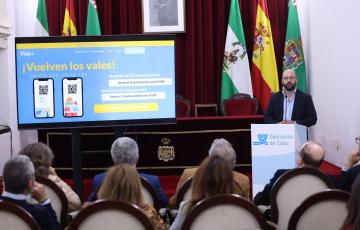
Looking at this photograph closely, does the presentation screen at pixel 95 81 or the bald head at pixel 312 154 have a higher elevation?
the presentation screen at pixel 95 81

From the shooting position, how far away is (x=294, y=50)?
866 centimetres

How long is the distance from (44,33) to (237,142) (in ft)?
13.2

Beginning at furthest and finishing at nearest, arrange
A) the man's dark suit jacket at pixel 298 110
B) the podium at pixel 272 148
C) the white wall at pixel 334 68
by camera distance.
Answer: the white wall at pixel 334 68
the man's dark suit jacket at pixel 298 110
the podium at pixel 272 148

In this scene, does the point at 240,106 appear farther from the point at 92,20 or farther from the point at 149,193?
the point at 149,193

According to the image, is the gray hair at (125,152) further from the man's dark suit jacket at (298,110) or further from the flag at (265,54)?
the flag at (265,54)

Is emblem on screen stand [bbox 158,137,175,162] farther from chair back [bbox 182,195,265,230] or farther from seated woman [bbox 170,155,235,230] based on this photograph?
chair back [bbox 182,195,265,230]

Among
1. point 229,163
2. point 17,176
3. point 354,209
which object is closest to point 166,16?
point 229,163

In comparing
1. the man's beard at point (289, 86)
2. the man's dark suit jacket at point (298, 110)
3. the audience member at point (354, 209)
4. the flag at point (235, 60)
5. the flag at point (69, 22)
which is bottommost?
the audience member at point (354, 209)

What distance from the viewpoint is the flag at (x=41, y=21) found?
8.78 m

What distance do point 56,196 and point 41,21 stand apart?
19.5ft

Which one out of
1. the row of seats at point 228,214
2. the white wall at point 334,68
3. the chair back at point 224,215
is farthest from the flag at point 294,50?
the chair back at point 224,215

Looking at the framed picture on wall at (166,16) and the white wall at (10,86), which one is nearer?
the white wall at (10,86)

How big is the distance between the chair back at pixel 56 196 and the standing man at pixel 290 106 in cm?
315

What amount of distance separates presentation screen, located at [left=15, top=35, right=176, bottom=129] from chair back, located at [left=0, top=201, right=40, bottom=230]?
2.95m
